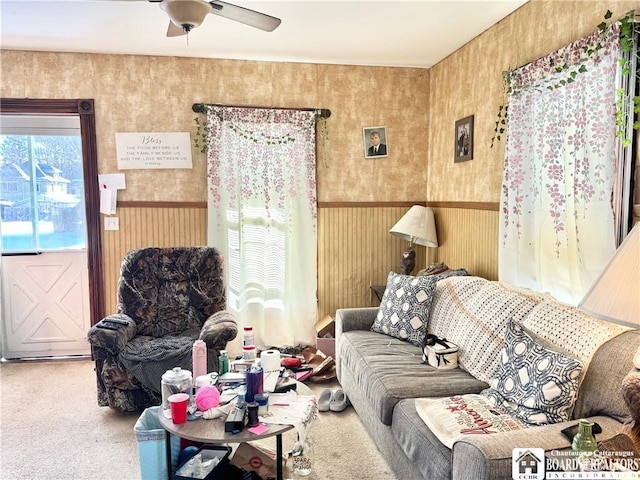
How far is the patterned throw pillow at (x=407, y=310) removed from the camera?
9.41ft

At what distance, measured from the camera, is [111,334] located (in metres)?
2.79

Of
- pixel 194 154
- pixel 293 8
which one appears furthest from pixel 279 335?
pixel 293 8

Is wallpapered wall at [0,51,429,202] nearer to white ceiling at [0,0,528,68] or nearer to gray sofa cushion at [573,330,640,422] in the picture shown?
white ceiling at [0,0,528,68]

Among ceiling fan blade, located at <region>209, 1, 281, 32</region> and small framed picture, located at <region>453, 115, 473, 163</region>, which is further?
small framed picture, located at <region>453, 115, 473, 163</region>

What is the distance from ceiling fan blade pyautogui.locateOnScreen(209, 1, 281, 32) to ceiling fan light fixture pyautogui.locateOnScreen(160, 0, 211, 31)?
0.32 feet

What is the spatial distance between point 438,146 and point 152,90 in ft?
7.82

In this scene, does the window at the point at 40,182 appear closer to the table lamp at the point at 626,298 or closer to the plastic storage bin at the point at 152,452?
the plastic storage bin at the point at 152,452

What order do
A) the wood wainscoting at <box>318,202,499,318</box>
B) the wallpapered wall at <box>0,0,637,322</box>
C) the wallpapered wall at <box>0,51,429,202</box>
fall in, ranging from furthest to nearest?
the wood wainscoting at <box>318,202,499,318</box> → the wallpapered wall at <box>0,51,429,202</box> → the wallpapered wall at <box>0,0,637,322</box>

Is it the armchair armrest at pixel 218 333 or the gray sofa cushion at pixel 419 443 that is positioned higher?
the armchair armrest at pixel 218 333

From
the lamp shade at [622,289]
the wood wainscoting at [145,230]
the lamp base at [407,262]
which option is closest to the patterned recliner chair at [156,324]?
the wood wainscoting at [145,230]

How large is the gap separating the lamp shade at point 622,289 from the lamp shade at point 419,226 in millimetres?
2307

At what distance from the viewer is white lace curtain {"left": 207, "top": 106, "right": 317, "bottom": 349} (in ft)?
12.5
